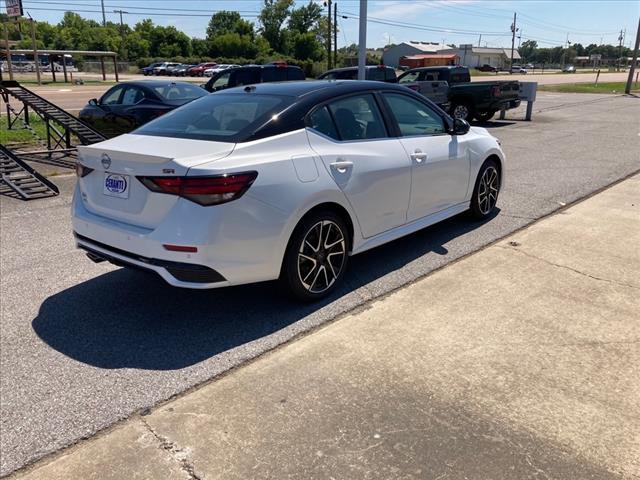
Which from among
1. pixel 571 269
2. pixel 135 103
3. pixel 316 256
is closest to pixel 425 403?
pixel 316 256

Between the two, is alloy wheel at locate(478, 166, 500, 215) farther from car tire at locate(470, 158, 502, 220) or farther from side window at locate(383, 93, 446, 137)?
side window at locate(383, 93, 446, 137)

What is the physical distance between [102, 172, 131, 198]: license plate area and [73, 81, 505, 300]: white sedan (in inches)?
0.5

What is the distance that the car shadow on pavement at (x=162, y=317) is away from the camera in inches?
141

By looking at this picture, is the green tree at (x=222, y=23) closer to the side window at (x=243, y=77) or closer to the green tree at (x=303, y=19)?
the green tree at (x=303, y=19)

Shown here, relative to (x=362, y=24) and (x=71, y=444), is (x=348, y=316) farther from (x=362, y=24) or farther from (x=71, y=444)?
(x=362, y=24)

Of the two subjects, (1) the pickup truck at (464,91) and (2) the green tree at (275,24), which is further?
(2) the green tree at (275,24)

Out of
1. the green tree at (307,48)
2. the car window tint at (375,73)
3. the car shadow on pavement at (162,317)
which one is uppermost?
the green tree at (307,48)

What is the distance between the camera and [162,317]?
4055 millimetres

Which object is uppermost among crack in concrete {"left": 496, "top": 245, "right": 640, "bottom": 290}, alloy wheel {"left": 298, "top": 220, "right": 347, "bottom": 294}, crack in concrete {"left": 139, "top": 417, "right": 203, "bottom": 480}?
alloy wheel {"left": 298, "top": 220, "right": 347, "bottom": 294}

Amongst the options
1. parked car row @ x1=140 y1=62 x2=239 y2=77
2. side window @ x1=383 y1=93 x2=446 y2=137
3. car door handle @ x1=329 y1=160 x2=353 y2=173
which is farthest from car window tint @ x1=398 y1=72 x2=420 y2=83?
parked car row @ x1=140 y1=62 x2=239 y2=77

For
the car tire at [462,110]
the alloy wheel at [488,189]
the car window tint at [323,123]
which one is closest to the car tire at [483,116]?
the car tire at [462,110]

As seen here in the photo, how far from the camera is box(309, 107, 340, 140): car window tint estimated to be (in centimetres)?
416

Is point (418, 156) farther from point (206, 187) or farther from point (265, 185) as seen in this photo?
point (206, 187)

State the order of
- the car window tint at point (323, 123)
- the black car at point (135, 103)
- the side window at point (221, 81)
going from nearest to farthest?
the car window tint at point (323, 123) < the black car at point (135, 103) < the side window at point (221, 81)
